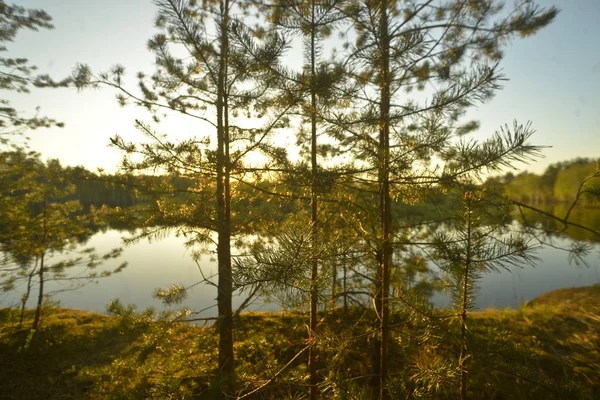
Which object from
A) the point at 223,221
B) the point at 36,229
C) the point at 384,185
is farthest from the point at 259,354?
the point at 36,229

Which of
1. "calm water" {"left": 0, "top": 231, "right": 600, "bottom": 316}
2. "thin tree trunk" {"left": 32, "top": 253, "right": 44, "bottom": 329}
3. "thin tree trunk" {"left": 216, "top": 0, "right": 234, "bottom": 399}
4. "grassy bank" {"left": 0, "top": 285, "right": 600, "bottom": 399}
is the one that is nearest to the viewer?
"grassy bank" {"left": 0, "top": 285, "right": 600, "bottom": 399}

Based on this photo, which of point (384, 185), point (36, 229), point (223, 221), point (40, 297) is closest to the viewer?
point (384, 185)

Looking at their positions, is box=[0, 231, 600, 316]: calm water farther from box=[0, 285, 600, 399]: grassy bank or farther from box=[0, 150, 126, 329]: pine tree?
box=[0, 150, 126, 329]: pine tree

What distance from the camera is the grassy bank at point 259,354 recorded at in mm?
2811

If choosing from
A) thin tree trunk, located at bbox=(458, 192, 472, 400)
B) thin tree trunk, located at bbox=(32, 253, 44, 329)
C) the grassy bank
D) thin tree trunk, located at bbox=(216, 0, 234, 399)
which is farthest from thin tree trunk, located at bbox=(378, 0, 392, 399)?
thin tree trunk, located at bbox=(32, 253, 44, 329)

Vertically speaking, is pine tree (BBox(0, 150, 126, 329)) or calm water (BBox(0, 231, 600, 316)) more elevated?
pine tree (BBox(0, 150, 126, 329))

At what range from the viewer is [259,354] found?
5.63 m

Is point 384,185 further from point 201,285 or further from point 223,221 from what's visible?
point 201,285

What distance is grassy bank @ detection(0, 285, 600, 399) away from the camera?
281cm

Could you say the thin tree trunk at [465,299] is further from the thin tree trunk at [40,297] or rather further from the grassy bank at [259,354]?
the thin tree trunk at [40,297]

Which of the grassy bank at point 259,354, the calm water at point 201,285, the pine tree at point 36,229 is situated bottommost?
the calm water at point 201,285

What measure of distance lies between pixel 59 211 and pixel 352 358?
860 cm

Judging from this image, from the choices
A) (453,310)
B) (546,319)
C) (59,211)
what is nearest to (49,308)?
(59,211)

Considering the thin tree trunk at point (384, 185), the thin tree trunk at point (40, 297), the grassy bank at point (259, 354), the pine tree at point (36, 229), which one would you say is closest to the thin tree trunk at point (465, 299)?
the grassy bank at point (259, 354)
